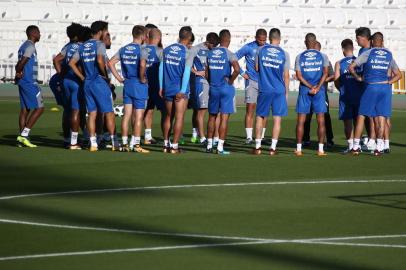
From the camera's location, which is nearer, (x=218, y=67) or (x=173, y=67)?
(x=173, y=67)

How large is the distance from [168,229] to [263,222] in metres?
1.07

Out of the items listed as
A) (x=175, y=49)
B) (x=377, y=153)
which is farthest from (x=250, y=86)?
(x=377, y=153)

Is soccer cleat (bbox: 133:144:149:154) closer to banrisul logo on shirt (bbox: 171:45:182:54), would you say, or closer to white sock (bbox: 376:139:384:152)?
banrisul logo on shirt (bbox: 171:45:182:54)

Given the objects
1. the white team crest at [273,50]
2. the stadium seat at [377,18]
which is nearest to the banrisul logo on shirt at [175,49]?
the white team crest at [273,50]

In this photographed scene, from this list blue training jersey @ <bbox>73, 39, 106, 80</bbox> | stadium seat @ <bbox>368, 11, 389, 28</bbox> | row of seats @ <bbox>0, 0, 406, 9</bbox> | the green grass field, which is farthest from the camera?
stadium seat @ <bbox>368, 11, 389, 28</bbox>

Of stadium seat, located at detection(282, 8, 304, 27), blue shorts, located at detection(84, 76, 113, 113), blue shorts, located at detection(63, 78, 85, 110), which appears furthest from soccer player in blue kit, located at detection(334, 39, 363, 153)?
stadium seat, located at detection(282, 8, 304, 27)

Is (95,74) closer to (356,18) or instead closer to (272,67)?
(272,67)

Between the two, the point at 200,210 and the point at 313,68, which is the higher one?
the point at 313,68

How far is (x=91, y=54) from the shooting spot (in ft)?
67.5

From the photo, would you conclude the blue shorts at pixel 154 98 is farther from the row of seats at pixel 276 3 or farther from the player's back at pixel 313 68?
the row of seats at pixel 276 3

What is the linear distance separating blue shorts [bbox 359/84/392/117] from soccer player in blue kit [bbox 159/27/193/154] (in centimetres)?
289

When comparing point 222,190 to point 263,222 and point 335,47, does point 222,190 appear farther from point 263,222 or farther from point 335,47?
point 335,47

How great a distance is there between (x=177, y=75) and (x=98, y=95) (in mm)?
1298

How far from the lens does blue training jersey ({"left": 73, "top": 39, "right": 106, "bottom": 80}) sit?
20.5 metres
